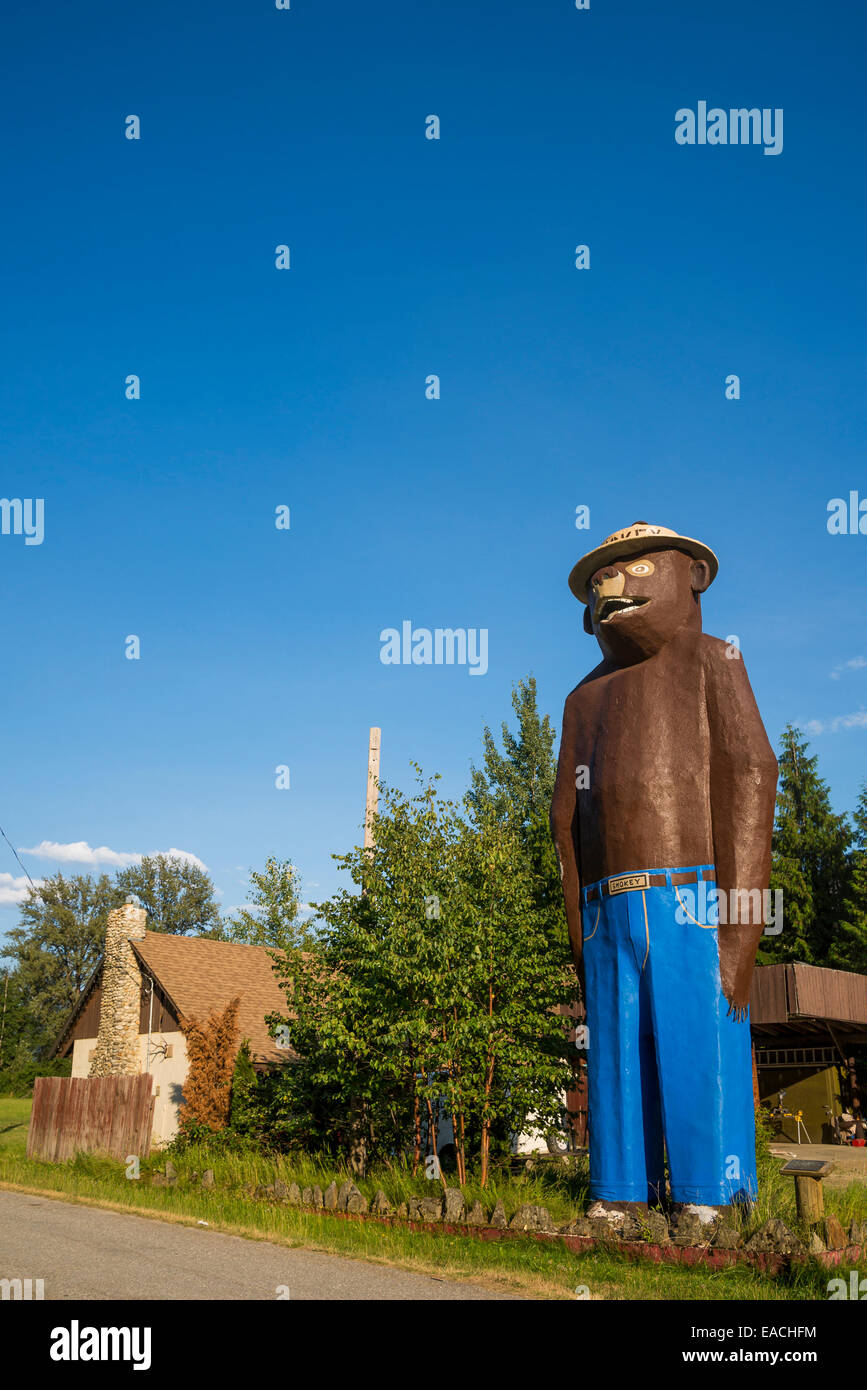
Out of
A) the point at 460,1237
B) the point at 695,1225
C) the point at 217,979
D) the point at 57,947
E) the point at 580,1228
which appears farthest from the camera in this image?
the point at 57,947

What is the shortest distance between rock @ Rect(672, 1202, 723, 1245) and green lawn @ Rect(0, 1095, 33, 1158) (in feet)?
61.0

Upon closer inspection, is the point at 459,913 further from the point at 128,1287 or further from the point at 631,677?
the point at 128,1287

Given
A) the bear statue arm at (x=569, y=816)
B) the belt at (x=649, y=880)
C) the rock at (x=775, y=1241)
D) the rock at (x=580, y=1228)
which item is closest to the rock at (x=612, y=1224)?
the rock at (x=580, y=1228)

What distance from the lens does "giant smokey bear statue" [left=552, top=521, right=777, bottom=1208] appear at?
8688 millimetres

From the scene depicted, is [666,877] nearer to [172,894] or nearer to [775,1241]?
[775,1241]

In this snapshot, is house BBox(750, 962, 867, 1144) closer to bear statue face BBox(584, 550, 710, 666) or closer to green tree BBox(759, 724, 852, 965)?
green tree BBox(759, 724, 852, 965)

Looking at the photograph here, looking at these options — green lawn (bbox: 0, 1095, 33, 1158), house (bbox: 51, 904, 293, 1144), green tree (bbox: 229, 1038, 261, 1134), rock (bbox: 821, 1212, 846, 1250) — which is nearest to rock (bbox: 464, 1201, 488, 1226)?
rock (bbox: 821, 1212, 846, 1250)

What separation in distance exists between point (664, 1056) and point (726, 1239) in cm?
151

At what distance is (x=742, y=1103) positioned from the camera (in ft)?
28.4

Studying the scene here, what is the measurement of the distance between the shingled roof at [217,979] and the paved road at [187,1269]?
35.2 ft

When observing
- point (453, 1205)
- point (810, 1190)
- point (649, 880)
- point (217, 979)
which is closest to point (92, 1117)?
point (217, 979)

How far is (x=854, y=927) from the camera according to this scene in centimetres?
2845
